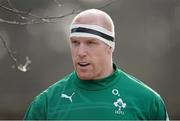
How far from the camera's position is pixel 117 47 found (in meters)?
28.3

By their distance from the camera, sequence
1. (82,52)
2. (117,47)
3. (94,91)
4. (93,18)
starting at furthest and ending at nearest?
(117,47) → (93,18) → (94,91) → (82,52)

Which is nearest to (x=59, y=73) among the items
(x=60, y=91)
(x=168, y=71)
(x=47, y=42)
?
(x=47, y=42)

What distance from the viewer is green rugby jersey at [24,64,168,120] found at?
6629 millimetres

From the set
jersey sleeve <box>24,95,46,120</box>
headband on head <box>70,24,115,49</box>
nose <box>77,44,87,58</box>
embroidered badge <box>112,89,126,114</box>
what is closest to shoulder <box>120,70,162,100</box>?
embroidered badge <box>112,89,126,114</box>

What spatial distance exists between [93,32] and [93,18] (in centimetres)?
Result: 13

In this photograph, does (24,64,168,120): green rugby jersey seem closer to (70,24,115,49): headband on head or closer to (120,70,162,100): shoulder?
(120,70,162,100): shoulder

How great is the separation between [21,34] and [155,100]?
74.2 ft

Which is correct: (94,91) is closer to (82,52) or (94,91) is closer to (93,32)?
(82,52)

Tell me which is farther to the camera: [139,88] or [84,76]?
[139,88]

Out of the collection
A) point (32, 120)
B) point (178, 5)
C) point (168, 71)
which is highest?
point (32, 120)

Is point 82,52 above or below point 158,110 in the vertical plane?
above

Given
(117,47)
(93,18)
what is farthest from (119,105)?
(117,47)

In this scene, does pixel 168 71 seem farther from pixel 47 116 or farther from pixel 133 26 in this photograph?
pixel 47 116

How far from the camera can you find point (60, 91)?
6781 millimetres
